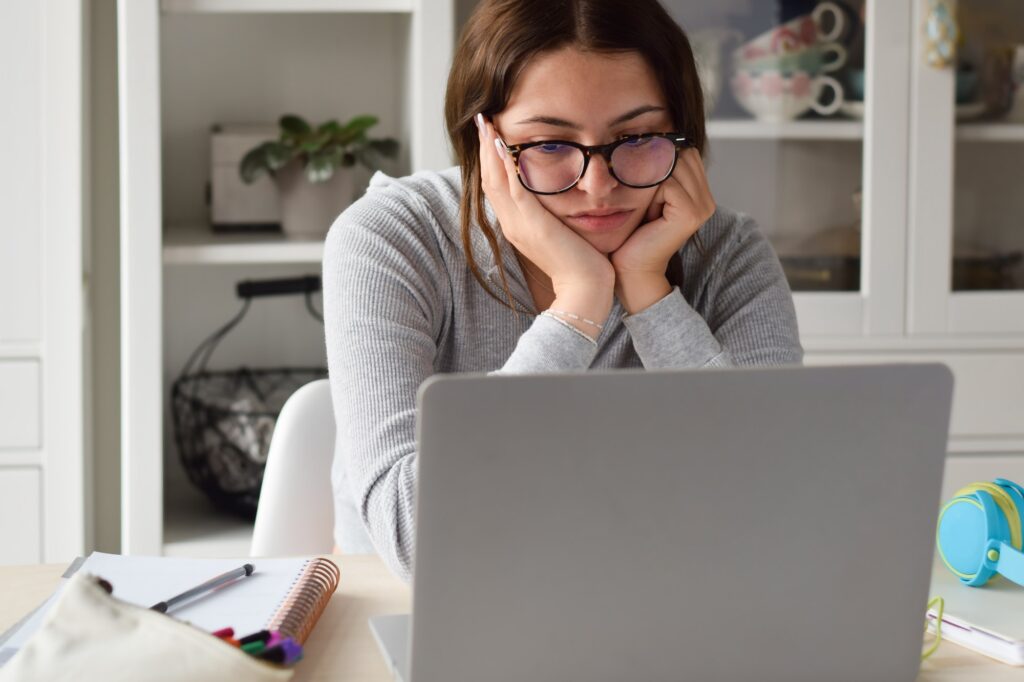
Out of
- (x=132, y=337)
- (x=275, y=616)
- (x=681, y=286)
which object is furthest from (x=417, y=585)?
(x=132, y=337)

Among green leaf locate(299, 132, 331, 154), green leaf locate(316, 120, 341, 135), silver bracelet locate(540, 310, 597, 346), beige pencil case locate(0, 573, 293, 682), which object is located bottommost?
beige pencil case locate(0, 573, 293, 682)

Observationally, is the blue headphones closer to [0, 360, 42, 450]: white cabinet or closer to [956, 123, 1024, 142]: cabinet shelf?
[956, 123, 1024, 142]: cabinet shelf

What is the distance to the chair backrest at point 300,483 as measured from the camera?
4.34 ft

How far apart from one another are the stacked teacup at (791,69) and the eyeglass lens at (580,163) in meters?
0.99

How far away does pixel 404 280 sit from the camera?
1271 mm

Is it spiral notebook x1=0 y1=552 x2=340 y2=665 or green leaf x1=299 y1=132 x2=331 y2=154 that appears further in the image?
green leaf x1=299 y1=132 x2=331 y2=154

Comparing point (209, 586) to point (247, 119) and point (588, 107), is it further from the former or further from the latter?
point (247, 119)

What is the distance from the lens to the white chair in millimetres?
1320

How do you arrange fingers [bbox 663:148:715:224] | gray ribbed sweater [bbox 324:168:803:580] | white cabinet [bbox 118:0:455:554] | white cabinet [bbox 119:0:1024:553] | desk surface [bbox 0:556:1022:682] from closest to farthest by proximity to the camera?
desk surface [bbox 0:556:1022:682] → gray ribbed sweater [bbox 324:168:803:580] → fingers [bbox 663:148:715:224] → white cabinet [bbox 118:0:455:554] → white cabinet [bbox 119:0:1024:553]

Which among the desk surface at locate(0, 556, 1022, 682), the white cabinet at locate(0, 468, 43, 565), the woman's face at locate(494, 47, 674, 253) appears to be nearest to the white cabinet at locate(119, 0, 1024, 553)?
the white cabinet at locate(0, 468, 43, 565)

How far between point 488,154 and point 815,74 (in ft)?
3.67

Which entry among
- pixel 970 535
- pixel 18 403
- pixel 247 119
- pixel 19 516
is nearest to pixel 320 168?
pixel 247 119

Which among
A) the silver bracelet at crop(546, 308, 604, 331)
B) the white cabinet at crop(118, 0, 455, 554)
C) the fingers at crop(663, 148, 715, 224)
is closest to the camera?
the silver bracelet at crop(546, 308, 604, 331)

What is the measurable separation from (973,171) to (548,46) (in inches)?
50.1
